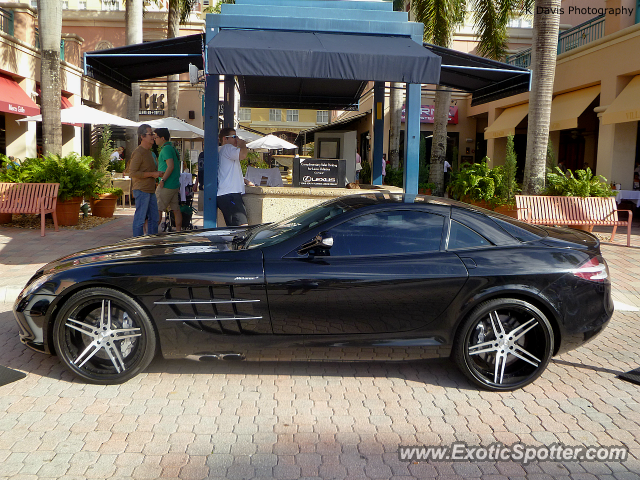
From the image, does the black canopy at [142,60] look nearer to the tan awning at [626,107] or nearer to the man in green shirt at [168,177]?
the man in green shirt at [168,177]

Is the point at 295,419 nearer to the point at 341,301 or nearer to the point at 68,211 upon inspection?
the point at 341,301

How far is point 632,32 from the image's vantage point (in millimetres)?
16922

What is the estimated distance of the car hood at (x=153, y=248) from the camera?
4544 millimetres

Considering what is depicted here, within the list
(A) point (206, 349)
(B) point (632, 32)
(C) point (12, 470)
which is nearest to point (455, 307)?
(A) point (206, 349)

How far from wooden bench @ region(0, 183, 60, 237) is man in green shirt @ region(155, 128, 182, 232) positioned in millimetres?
2890

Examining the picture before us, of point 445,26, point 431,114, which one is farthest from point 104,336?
point 431,114

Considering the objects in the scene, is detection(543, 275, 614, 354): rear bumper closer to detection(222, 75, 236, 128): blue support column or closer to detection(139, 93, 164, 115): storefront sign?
detection(222, 75, 236, 128): blue support column

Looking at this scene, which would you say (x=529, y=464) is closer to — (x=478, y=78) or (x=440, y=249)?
(x=440, y=249)

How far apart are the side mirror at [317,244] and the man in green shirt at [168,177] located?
5653 mm

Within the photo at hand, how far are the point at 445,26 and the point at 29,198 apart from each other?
13069 mm

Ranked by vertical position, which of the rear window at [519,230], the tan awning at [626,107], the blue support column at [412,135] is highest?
the tan awning at [626,107]

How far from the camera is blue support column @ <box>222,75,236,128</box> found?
35.6 feet

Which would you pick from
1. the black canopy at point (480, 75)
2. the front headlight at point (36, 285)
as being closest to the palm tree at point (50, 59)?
the black canopy at point (480, 75)

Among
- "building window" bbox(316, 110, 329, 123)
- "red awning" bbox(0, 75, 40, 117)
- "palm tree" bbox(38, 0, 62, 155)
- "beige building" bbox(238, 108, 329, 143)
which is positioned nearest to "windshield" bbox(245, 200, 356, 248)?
"palm tree" bbox(38, 0, 62, 155)
